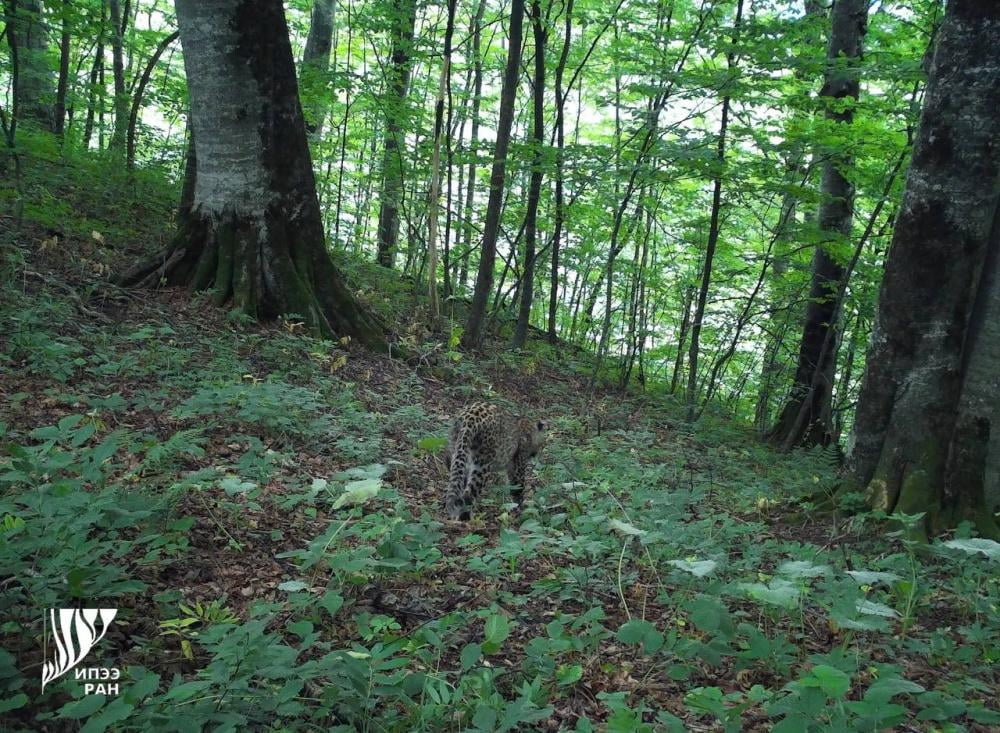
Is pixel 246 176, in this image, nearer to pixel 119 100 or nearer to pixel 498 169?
pixel 498 169

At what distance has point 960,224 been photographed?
19.3ft

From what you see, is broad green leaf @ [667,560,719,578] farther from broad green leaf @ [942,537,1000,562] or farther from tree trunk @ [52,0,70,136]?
tree trunk @ [52,0,70,136]

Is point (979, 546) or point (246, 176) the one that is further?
point (246, 176)

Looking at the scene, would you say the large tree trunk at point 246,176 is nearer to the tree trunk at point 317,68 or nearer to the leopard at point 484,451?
the tree trunk at point 317,68

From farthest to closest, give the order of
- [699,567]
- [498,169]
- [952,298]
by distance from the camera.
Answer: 1. [498,169]
2. [952,298]
3. [699,567]

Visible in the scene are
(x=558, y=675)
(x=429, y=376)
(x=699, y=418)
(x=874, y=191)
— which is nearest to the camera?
(x=558, y=675)

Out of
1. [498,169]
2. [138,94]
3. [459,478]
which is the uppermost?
[138,94]

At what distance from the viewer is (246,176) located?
921 cm

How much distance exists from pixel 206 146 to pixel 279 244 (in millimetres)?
1570

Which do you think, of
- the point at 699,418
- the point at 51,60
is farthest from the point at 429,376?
the point at 51,60

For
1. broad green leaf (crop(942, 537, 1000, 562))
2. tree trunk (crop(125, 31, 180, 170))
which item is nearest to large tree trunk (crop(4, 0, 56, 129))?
→ tree trunk (crop(125, 31, 180, 170))

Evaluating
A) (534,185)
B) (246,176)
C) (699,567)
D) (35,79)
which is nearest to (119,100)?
(35,79)

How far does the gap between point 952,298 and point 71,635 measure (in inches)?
263

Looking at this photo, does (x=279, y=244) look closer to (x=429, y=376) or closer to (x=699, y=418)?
(x=429, y=376)
